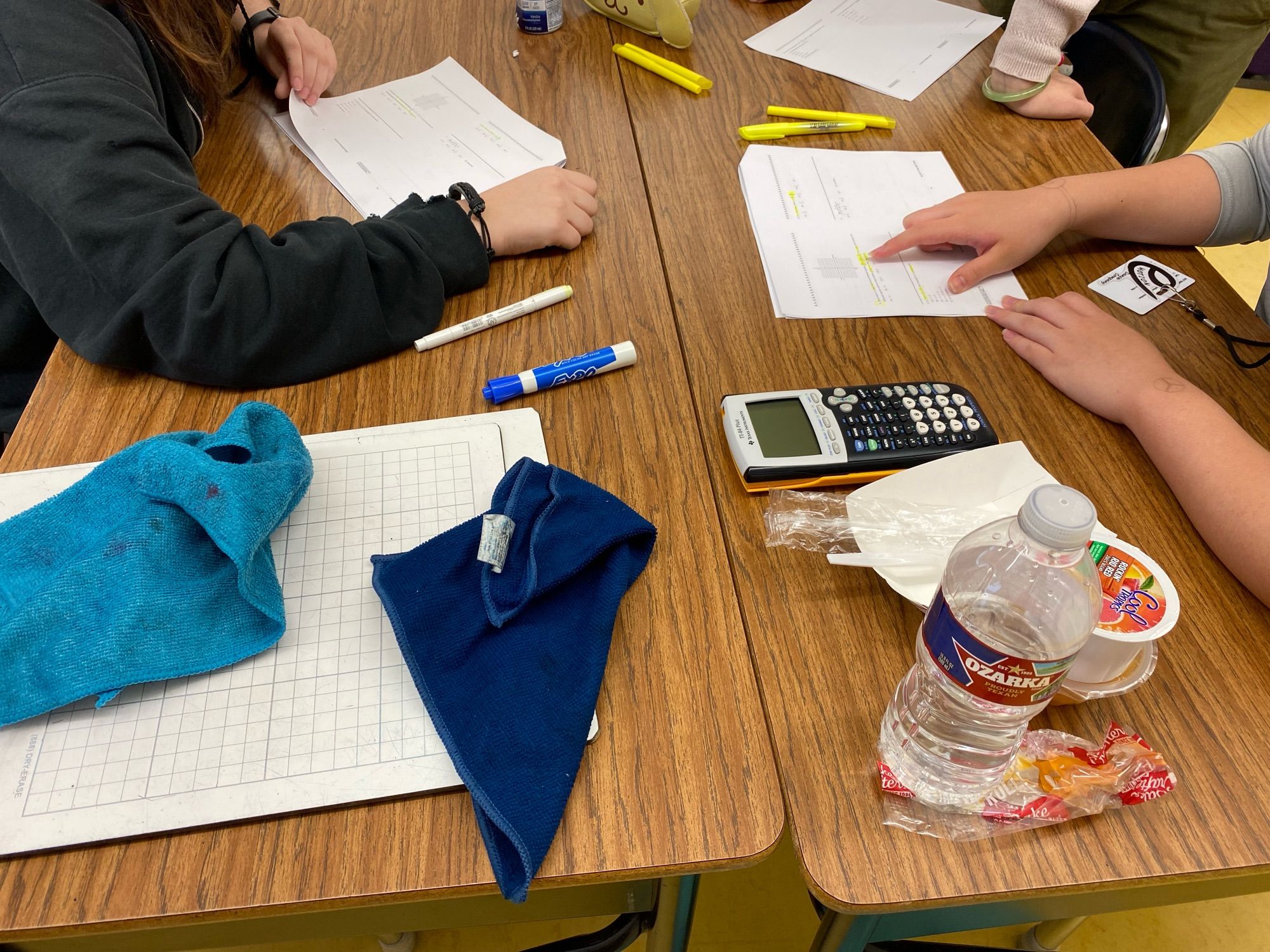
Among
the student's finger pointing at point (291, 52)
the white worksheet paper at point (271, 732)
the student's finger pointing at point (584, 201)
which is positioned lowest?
the white worksheet paper at point (271, 732)

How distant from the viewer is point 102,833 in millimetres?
450

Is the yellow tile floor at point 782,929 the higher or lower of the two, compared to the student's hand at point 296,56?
lower

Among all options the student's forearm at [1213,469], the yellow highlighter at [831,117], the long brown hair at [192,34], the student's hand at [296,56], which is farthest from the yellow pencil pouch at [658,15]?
the student's forearm at [1213,469]

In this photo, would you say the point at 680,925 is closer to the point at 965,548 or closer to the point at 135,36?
the point at 965,548

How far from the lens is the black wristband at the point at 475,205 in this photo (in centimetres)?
81

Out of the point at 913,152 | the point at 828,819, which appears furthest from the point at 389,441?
the point at 913,152

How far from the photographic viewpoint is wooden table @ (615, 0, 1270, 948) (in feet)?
1.54

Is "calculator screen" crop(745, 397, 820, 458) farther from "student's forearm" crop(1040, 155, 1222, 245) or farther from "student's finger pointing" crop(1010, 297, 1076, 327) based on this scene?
"student's forearm" crop(1040, 155, 1222, 245)

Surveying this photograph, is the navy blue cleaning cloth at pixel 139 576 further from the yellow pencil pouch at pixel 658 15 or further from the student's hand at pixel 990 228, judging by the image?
the yellow pencil pouch at pixel 658 15

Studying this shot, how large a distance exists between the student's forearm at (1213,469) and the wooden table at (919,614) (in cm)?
1

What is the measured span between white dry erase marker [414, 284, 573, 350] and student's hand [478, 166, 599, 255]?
63mm

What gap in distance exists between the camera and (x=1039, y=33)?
1.04m

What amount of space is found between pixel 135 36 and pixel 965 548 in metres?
0.90

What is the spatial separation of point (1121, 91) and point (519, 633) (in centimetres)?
119
